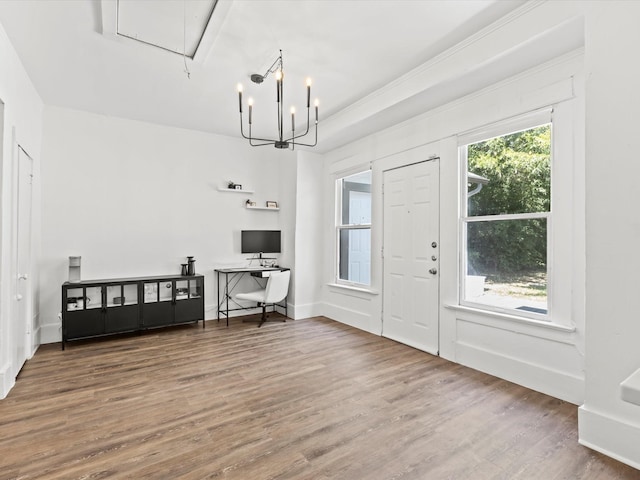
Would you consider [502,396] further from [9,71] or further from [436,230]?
[9,71]

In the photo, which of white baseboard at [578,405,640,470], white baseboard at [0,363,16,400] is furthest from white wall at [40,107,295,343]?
white baseboard at [578,405,640,470]

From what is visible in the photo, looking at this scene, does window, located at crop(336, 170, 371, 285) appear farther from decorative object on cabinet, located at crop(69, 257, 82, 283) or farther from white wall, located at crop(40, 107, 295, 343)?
decorative object on cabinet, located at crop(69, 257, 82, 283)

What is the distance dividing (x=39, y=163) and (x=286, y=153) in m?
3.23

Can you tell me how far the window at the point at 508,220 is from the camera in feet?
9.25

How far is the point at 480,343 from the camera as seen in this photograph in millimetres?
3189

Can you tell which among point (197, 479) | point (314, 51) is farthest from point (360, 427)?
point (314, 51)

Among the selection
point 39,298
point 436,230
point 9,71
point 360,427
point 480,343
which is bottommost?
point 360,427

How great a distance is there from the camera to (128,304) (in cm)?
421

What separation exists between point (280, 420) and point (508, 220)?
8.29 feet

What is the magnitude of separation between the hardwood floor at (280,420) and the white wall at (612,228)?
237 millimetres

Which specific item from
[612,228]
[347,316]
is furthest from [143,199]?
[612,228]

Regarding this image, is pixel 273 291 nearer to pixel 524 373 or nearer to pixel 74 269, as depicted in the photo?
pixel 74 269

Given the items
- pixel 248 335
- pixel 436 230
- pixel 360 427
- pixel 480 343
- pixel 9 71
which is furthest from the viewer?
pixel 248 335

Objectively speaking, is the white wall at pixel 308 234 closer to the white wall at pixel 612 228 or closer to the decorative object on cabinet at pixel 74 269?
the decorative object on cabinet at pixel 74 269
